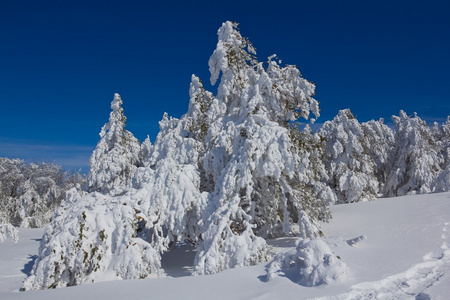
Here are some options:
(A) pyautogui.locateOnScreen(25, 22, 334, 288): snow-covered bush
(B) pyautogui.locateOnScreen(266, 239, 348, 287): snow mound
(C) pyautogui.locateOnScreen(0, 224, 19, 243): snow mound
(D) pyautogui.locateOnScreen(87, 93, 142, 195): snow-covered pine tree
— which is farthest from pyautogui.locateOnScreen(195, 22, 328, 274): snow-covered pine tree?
(D) pyautogui.locateOnScreen(87, 93, 142, 195): snow-covered pine tree

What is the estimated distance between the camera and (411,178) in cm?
2569

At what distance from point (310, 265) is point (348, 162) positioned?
20.9m

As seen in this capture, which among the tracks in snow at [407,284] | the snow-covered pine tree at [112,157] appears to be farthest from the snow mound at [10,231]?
the tracks in snow at [407,284]

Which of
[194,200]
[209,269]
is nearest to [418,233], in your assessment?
[209,269]

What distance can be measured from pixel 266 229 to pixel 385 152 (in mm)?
25023

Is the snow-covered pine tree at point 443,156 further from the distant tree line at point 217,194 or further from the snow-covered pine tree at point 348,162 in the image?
the distant tree line at point 217,194

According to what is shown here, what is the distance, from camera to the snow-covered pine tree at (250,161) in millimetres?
8227

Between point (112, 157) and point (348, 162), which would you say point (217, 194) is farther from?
point (348, 162)

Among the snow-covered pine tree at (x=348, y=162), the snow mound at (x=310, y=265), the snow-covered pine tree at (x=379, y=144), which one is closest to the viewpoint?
the snow mound at (x=310, y=265)

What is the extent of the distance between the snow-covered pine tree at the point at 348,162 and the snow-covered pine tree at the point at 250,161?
45.0 feet

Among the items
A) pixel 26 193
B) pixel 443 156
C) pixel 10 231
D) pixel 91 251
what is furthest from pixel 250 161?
pixel 443 156

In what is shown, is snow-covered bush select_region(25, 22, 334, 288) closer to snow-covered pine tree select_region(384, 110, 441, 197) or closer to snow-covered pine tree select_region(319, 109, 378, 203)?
snow-covered pine tree select_region(319, 109, 378, 203)

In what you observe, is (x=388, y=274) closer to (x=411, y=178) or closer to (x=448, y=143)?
(x=411, y=178)

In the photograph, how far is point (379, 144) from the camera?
99.2 ft
